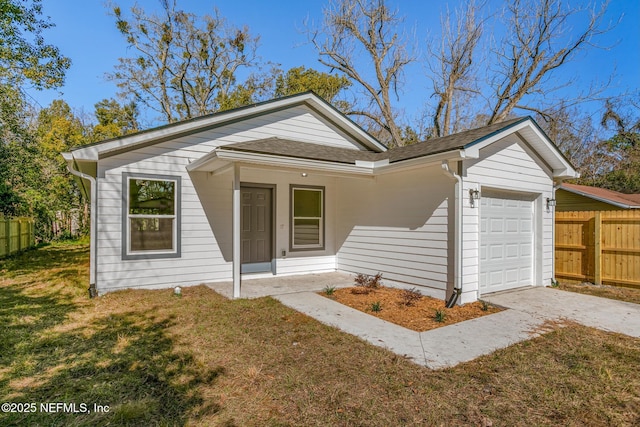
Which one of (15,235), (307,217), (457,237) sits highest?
(307,217)

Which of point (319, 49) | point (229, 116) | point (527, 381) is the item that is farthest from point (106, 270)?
point (319, 49)

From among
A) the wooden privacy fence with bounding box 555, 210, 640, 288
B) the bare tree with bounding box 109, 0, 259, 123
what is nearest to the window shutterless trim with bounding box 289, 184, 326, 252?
the wooden privacy fence with bounding box 555, 210, 640, 288

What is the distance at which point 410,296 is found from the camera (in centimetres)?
620

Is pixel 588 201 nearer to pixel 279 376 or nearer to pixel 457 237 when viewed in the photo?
pixel 457 237

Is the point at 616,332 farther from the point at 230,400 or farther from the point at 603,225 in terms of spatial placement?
the point at 230,400

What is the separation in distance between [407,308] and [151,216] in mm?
5284

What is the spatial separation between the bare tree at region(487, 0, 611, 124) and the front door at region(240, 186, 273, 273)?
16061mm

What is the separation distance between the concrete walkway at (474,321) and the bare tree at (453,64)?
14.5m

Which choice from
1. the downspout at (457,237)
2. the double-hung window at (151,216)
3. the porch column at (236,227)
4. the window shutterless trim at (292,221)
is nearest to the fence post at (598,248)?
the downspout at (457,237)

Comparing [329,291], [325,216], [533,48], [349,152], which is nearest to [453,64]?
[533,48]

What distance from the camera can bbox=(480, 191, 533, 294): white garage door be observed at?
6.59 metres

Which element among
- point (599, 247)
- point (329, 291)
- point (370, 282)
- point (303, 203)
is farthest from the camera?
point (303, 203)

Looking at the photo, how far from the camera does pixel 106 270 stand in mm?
6371

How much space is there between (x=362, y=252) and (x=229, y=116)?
4.43 meters
